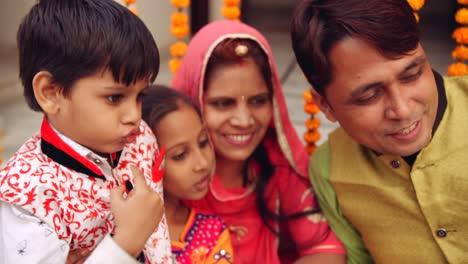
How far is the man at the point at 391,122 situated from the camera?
1.21m

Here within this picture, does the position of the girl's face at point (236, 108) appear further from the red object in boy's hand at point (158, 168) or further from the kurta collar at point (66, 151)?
the kurta collar at point (66, 151)

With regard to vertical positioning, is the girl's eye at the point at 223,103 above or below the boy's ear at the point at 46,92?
below

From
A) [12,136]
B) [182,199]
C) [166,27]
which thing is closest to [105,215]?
[182,199]

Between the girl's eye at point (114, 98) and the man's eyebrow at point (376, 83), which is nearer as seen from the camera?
the girl's eye at point (114, 98)

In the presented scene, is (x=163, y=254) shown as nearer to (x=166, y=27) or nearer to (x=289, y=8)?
(x=166, y=27)

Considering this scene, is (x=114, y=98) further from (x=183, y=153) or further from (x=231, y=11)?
(x=231, y=11)

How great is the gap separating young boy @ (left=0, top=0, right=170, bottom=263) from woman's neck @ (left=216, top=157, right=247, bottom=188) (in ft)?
2.01

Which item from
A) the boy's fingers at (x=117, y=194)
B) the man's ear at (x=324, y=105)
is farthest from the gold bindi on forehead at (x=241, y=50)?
the boy's fingers at (x=117, y=194)

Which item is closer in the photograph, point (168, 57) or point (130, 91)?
point (130, 91)

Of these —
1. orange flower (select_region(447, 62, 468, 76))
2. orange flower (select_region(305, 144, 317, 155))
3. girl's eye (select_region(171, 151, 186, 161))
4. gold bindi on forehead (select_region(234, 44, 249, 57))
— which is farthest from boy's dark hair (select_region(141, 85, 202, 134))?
orange flower (select_region(447, 62, 468, 76))

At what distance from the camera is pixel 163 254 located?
4.35 feet

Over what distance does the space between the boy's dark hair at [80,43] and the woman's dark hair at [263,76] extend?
47 cm

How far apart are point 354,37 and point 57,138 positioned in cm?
72

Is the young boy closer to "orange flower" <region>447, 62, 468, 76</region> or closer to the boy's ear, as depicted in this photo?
the boy's ear
